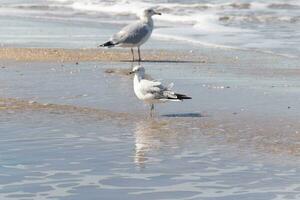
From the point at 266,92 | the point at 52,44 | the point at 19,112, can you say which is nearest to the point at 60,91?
the point at 19,112

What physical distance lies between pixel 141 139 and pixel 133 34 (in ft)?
20.7

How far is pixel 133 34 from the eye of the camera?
1445 cm

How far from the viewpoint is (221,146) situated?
8016mm

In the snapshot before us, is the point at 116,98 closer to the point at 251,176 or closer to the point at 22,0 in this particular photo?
the point at 251,176

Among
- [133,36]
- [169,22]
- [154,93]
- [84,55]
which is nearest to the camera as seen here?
[154,93]

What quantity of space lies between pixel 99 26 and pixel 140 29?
19.6ft

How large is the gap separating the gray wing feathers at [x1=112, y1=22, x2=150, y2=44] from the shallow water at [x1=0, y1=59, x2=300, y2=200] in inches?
70.0

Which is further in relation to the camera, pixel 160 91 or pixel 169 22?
pixel 169 22

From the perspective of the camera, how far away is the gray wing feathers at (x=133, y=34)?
47.4 ft

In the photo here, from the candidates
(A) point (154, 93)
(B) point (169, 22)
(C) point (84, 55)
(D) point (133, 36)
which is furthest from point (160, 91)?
A: (B) point (169, 22)

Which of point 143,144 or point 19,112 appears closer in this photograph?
point 143,144

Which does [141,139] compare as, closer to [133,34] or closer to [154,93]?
[154,93]

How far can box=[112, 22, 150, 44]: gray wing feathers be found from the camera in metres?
14.4

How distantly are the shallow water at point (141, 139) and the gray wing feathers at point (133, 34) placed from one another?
1.78 meters
